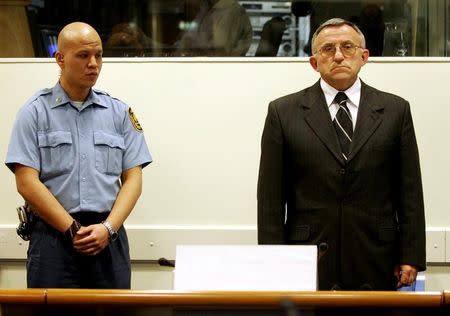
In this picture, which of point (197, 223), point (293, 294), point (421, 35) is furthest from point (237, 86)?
point (293, 294)

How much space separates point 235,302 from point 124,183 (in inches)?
51.0

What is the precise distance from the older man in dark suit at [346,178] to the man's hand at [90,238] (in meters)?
0.55

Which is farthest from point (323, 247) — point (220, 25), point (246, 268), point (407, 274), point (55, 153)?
point (220, 25)

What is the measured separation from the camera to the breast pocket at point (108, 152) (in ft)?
9.82

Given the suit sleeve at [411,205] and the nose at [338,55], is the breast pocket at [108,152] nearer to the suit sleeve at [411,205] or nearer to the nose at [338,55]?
the nose at [338,55]

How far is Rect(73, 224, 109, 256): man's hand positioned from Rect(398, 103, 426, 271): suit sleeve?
3.42ft

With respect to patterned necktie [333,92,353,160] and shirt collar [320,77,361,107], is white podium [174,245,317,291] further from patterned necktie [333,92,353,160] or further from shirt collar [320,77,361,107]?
shirt collar [320,77,361,107]

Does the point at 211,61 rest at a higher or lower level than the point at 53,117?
higher

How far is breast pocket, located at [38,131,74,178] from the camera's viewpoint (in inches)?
116

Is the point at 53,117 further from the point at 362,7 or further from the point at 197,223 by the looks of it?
the point at 362,7

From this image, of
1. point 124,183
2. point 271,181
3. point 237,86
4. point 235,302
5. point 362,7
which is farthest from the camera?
point 362,7

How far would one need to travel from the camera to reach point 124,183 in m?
3.09

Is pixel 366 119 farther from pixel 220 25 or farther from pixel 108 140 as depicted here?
pixel 220 25

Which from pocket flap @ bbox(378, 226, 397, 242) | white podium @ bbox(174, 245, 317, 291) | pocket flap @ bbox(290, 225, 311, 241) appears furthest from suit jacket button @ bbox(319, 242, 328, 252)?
white podium @ bbox(174, 245, 317, 291)
